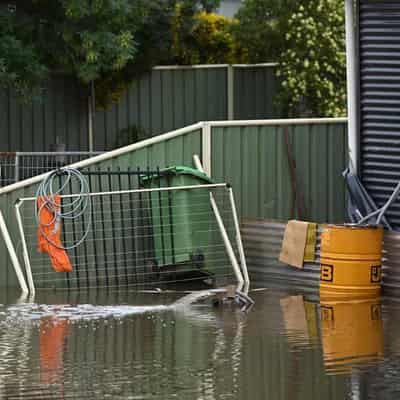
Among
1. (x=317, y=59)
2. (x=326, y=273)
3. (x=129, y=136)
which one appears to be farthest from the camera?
(x=129, y=136)

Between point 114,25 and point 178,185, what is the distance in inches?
211

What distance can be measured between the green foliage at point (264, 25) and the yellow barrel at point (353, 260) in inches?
468

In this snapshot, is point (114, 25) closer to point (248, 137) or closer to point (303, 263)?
point (248, 137)

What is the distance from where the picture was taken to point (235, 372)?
408 inches

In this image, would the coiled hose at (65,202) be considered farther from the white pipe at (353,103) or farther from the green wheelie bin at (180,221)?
the white pipe at (353,103)

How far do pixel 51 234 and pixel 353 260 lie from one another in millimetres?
3347

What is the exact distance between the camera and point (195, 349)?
1144cm

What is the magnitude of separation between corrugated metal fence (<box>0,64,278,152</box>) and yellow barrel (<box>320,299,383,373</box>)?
12143 millimetres

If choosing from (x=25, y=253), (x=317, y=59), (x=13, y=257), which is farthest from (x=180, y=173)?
(x=317, y=59)

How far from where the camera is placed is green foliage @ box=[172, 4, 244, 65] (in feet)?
90.0

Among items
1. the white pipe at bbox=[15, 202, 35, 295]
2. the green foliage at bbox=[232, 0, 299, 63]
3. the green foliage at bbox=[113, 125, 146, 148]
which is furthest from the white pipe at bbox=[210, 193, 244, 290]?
the green foliage at bbox=[232, 0, 299, 63]

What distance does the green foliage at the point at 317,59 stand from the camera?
2536 cm

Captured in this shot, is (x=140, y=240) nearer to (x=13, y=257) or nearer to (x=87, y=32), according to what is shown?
(x=13, y=257)

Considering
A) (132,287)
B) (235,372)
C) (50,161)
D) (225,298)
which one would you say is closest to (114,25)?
(50,161)
